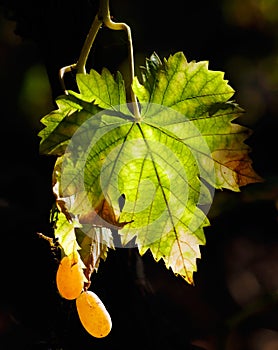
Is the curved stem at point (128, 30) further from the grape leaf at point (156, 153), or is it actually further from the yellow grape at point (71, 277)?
the yellow grape at point (71, 277)

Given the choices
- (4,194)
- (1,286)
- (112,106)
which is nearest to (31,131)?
(4,194)

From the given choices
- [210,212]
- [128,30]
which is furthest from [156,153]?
[210,212]

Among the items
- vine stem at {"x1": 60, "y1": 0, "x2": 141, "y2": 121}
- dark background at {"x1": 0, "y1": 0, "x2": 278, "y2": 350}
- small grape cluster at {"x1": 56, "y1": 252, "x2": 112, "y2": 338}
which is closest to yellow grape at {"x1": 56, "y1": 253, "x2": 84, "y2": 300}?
small grape cluster at {"x1": 56, "y1": 252, "x2": 112, "y2": 338}

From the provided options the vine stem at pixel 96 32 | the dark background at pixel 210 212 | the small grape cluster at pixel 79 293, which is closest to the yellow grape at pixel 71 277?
the small grape cluster at pixel 79 293

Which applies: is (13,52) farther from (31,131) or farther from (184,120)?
(184,120)

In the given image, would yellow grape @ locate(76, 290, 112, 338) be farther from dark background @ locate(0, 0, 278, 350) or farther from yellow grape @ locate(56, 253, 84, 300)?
dark background @ locate(0, 0, 278, 350)

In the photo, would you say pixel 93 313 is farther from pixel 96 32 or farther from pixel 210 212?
pixel 210 212
